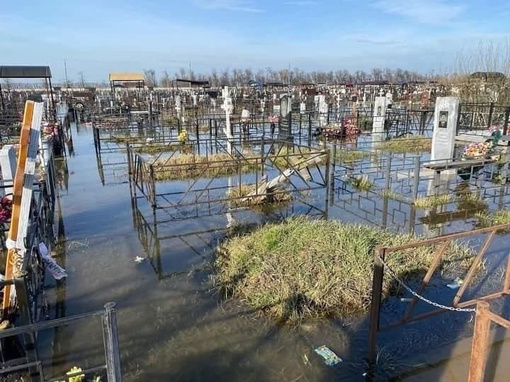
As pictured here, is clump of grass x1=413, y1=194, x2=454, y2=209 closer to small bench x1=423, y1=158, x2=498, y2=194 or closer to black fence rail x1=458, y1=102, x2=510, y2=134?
small bench x1=423, y1=158, x2=498, y2=194

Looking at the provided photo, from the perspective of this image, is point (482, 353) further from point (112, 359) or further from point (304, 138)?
point (304, 138)

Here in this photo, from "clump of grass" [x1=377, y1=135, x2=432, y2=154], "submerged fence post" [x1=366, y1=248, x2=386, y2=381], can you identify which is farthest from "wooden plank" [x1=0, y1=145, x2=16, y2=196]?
"clump of grass" [x1=377, y1=135, x2=432, y2=154]

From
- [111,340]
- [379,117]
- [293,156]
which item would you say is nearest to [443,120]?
[293,156]

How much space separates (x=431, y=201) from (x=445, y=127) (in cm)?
343

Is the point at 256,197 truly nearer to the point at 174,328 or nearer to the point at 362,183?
the point at 362,183

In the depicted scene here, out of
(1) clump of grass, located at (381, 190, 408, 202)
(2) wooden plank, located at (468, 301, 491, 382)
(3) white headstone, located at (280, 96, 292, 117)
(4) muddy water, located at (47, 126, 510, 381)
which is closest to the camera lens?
(2) wooden plank, located at (468, 301, 491, 382)

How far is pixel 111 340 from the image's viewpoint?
232cm

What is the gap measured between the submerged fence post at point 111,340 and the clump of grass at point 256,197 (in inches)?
244

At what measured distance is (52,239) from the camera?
681 centimetres

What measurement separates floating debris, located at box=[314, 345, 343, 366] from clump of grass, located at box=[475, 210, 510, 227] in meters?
4.95

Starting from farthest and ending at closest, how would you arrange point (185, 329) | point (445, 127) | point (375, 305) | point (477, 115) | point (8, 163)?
point (477, 115) < point (445, 127) < point (8, 163) < point (185, 329) < point (375, 305)

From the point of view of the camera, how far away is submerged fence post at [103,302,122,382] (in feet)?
7.47

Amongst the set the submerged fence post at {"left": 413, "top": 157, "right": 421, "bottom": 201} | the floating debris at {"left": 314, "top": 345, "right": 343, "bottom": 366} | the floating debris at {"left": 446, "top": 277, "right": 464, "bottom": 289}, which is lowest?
the floating debris at {"left": 314, "top": 345, "right": 343, "bottom": 366}

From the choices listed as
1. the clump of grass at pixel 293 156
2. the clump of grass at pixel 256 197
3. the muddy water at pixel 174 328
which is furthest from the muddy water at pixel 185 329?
the clump of grass at pixel 293 156
